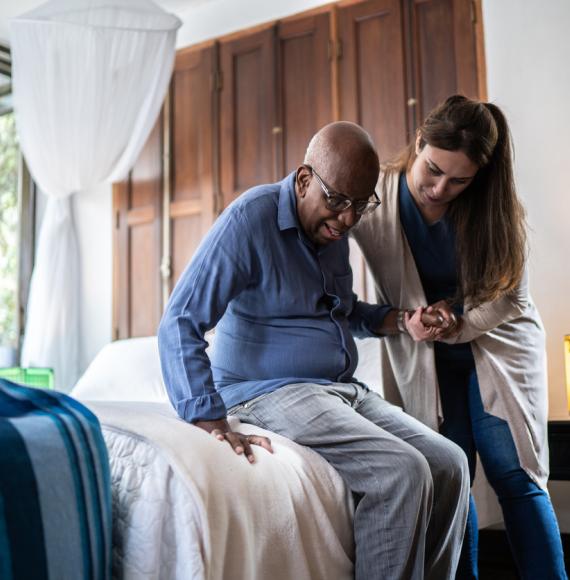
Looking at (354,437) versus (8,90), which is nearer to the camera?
(354,437)

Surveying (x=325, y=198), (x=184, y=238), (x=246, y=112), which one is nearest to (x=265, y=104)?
Result: (x=246, y=112)

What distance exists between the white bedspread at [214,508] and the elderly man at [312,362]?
0.06 m

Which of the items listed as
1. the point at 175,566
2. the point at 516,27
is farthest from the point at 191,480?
the point at 516,27

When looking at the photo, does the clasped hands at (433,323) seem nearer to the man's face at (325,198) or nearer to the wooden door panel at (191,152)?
the man's face at (325,198)

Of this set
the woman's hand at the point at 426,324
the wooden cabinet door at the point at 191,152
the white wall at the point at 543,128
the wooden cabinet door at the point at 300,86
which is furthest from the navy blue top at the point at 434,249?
the wooden cabinet door at the point at 191,152

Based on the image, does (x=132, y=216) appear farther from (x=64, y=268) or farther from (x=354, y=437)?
(x=354, y=437)

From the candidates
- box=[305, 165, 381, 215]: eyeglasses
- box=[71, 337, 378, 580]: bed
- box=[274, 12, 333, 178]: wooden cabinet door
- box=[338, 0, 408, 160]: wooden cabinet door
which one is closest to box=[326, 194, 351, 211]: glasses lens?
box=[305, 165, 381, 215]: eyeglasses

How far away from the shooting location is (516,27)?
111 inches

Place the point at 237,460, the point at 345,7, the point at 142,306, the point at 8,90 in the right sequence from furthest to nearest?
the point at 8,90, the point at 142,306, the point at 345,7, the point at 237,460

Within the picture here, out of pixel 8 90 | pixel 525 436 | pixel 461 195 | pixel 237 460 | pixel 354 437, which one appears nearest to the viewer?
pixel 237 460

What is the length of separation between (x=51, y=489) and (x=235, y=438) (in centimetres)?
40

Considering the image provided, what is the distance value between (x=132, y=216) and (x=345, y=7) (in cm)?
150

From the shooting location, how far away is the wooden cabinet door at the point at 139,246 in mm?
3723

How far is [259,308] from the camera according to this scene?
4.95 ft
